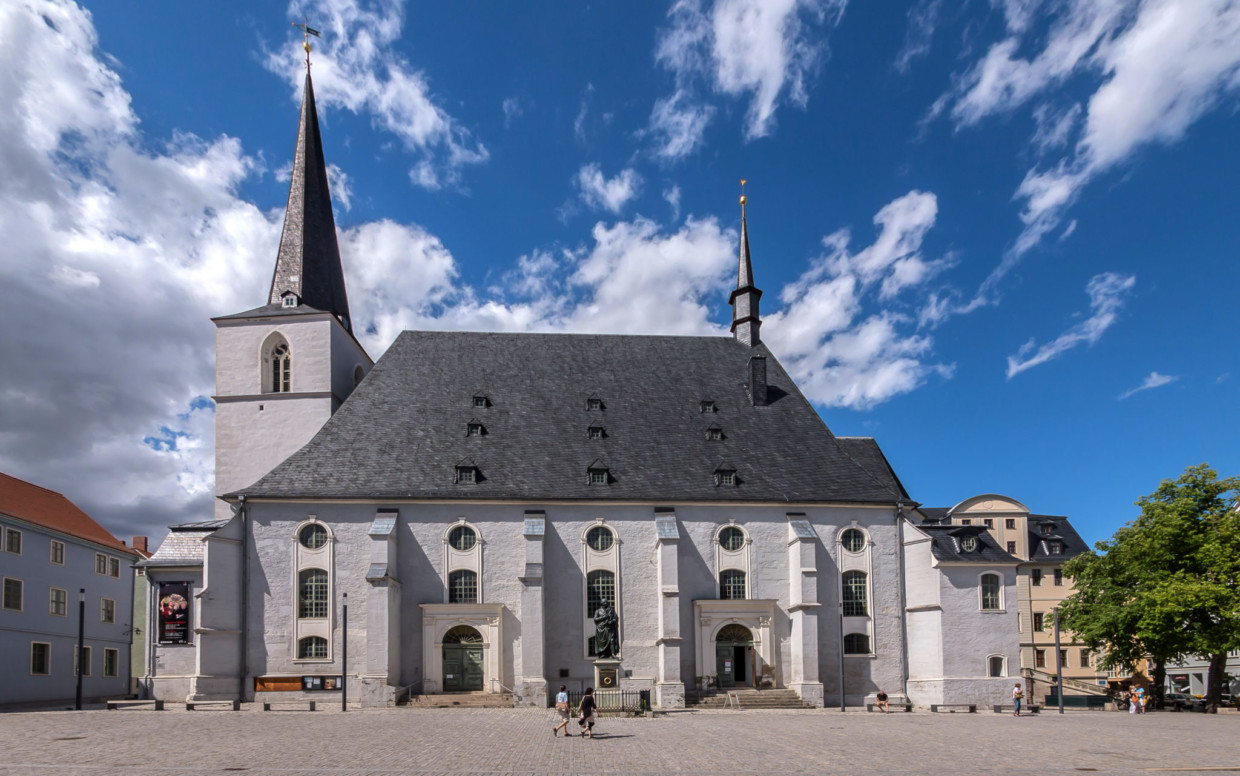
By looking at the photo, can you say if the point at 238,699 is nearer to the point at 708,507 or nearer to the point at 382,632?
the point at 382,632

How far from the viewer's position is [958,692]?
35.7 metres

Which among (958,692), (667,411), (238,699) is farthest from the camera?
(667,411)

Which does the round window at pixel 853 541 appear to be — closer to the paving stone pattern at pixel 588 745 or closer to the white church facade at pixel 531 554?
the white church facade at pixel 531 554

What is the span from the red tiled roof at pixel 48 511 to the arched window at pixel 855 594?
3833 cm

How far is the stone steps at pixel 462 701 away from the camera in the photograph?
3278 cm

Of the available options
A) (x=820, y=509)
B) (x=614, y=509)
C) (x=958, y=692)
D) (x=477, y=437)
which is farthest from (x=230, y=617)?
(x=958, y=692)

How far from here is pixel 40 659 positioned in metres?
43.8

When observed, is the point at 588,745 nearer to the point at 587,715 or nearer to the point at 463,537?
the point at 587,715

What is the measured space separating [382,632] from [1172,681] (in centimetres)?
4810

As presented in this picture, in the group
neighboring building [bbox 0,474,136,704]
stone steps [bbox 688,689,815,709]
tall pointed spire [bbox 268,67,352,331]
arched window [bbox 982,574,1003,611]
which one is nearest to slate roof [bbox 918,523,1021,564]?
arched window [bbox 982,574,1003,611]

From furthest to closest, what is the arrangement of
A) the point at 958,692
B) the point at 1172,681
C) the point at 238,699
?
the point at 1172,681 → the point at 958,692 → the point at 238,699

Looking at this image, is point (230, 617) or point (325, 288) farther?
point (325, 288)

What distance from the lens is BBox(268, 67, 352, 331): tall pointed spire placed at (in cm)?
4203

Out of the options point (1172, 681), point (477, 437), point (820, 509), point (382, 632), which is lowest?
point (1172, 681)
